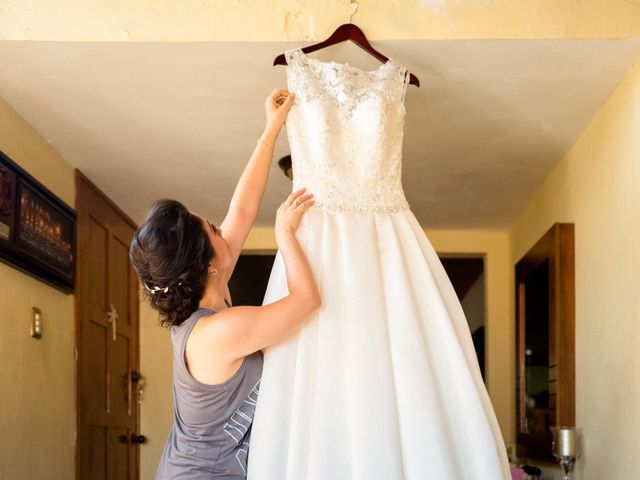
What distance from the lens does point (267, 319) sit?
1.75 metres

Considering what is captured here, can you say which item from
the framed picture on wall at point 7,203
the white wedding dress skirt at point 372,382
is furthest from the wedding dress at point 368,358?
the framed picture on wall at point 7,203

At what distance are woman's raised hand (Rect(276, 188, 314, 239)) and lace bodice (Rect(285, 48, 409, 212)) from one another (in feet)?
0.12

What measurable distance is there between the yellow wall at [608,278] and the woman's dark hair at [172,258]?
1344 mm

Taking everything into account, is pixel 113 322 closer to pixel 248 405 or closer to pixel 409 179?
pixel 409 179

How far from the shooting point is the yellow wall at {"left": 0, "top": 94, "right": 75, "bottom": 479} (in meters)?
2.87

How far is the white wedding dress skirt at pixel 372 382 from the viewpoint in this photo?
1.75 meters

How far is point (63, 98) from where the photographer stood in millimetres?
2846

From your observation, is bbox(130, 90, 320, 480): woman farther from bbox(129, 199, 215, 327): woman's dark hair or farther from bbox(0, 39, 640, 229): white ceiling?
bbox(0, 39, 640, 229): white ceiling

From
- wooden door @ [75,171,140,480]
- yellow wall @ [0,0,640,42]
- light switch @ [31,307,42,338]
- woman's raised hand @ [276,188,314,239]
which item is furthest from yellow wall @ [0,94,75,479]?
woman's raised hand @ [276,188,314,239]

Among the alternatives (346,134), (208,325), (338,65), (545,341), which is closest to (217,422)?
(208,325)

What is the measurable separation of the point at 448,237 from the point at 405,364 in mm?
3254

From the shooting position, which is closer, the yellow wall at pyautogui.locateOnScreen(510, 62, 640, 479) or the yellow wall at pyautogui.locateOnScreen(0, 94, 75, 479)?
the yellow wall at pyautogui.locateOnScreen(510, 62, 640, 479)

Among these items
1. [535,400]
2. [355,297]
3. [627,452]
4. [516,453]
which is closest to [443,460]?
[355,297]

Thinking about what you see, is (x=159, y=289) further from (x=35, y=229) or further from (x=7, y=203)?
(x=35, y=229)
